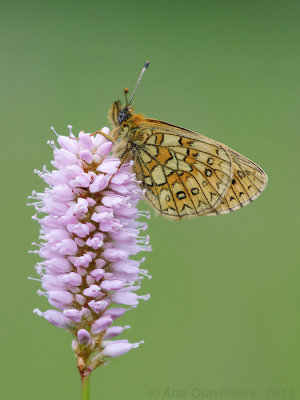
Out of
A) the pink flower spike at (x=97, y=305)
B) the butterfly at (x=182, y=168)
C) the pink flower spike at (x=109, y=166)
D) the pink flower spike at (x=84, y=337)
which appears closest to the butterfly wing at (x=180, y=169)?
the butterfly at (x=182, y=168)

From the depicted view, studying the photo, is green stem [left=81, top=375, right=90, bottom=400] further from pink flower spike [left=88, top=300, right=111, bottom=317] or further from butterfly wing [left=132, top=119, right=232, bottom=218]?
butterfly wing [left=132, top=119, right=232, bottom=218]

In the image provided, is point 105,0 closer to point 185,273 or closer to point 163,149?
point 185,273

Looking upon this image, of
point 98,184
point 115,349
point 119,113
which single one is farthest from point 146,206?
point 115,349

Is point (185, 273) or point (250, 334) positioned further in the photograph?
point (185, 273)

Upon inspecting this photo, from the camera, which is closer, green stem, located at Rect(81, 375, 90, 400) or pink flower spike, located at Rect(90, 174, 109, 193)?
green stem, located at Rect(81, 375, 90, 400)

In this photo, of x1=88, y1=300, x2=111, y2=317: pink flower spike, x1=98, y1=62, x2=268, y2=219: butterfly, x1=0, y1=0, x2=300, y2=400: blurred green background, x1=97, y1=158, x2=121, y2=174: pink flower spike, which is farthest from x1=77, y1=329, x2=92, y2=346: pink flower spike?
x1=0, y1=0, x2=300, y2=400: blurred green background

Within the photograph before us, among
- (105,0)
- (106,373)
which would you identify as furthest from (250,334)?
(105,0)

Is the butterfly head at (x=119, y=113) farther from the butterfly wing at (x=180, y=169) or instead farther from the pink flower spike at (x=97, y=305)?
the pink flower spike at (x=97, y=305)
